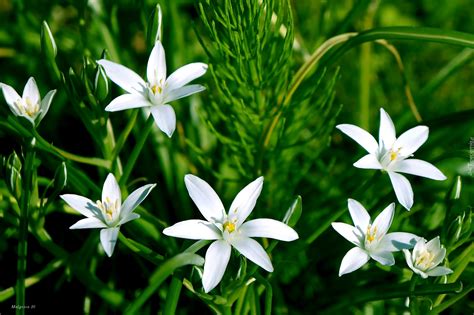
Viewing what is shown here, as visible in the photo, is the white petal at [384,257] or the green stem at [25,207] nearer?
the white petal at [384,257]

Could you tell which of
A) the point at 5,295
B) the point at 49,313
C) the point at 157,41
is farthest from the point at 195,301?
the point at 157,41

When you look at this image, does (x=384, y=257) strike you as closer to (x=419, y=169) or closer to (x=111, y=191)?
(x=419, y=169)

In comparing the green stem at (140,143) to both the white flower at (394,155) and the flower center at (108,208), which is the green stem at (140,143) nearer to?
the flower center at (108,208)

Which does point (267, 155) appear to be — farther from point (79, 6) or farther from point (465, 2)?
point (465, 2)

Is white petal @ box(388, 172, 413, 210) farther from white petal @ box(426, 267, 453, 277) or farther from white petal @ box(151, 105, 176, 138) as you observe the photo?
white petal @ box(151, 105, 176, 138)

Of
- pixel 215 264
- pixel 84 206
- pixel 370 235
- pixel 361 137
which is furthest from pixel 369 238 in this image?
pixel 84 206

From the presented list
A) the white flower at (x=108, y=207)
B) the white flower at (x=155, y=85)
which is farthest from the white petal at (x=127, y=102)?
the white flower at (x=108, y=207)
